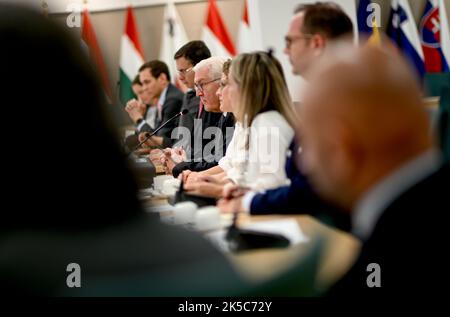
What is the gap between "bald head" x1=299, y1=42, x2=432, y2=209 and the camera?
3.40ft

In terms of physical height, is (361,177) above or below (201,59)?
below

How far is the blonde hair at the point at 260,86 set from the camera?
180 cm

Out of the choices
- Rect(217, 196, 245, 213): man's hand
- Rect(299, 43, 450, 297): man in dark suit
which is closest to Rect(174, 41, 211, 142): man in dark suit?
Rect(217, 196, 245, 213): man's hand

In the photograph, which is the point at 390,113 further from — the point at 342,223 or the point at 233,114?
the point at 233,114

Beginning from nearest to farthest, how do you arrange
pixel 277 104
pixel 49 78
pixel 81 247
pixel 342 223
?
pixel 49 78 < pixel 81 247 < pixel 342 223 < pixel 277 104

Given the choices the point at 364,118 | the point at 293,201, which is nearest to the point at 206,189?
the point at 293,201

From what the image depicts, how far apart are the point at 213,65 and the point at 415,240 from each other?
3.64ft

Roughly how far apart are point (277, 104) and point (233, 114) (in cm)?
30

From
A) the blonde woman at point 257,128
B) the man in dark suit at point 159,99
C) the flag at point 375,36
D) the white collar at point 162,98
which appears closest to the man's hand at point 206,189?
the blonde woman at point 257,128

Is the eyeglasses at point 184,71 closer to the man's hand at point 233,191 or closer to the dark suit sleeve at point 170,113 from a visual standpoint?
the dark suit sleeve at point 170,113

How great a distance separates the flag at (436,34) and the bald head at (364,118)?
828 millimetres

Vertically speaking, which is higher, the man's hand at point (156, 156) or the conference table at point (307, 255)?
the man's hand at point (156, 156)
